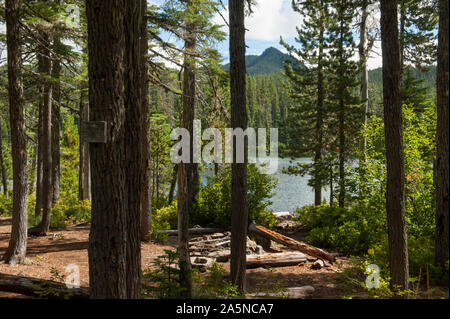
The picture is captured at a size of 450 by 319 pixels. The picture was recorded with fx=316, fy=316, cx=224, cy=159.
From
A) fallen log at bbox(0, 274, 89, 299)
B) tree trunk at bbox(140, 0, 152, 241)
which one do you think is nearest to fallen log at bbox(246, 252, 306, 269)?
tree trunk at bbox(140, 0, 152, 241)

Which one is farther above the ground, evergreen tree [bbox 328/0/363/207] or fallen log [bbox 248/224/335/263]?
evergreen tree [bbox 328/0/363/207]

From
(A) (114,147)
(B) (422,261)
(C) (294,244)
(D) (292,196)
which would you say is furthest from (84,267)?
(D) (292,196)

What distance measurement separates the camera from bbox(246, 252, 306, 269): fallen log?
732 cm

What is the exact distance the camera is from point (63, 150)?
22.9 metres

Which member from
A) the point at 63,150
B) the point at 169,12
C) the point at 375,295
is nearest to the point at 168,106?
the point at 169,12

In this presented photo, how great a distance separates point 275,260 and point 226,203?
13.0 feet

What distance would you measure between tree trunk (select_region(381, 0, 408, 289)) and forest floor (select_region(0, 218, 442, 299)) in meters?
1.04

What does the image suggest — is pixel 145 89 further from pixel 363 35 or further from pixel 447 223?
pixel 363 35

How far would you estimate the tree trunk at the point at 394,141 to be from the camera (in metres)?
4.00

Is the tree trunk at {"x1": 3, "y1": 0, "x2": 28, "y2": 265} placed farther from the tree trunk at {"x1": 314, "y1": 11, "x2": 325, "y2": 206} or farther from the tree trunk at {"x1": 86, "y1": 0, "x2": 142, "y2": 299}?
the tree trunk at {"x1": 314, "y1": 11, "x2": 325, "y2": 206}

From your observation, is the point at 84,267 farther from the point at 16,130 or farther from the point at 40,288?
the point at 16,130

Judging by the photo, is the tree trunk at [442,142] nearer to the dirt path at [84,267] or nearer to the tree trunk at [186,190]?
the dirt path at [84,267]

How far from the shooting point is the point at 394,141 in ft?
13.3

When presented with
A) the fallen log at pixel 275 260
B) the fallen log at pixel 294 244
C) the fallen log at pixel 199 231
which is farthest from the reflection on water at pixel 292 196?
the fallen log at pixel 275 260
